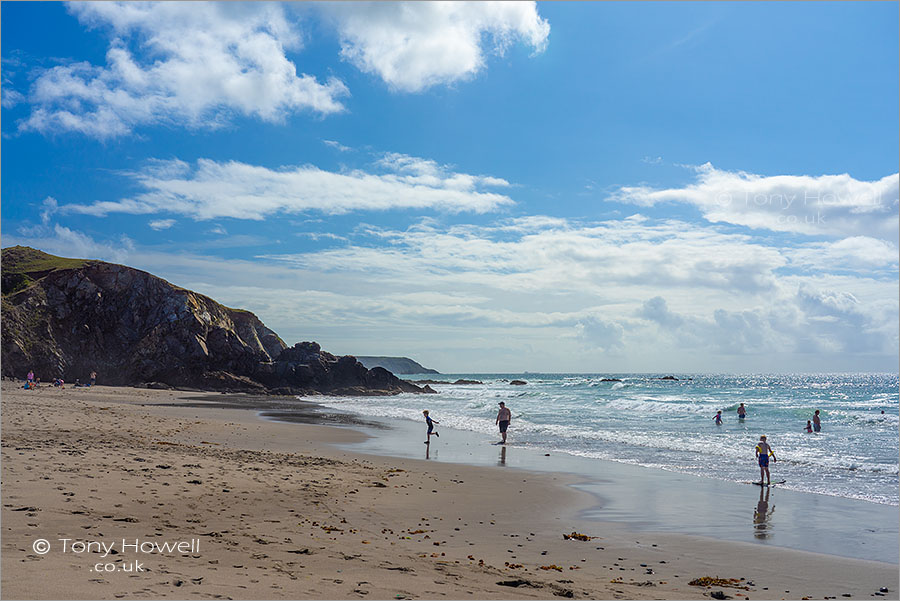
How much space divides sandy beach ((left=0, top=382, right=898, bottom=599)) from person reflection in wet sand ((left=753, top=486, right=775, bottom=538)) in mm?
1246

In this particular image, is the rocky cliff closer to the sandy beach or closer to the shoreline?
the shoreline

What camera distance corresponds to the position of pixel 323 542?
324 inches

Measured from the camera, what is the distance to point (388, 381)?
75438 millimetres

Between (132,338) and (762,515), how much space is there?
229 feet

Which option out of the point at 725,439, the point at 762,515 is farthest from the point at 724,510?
the point at 725,439

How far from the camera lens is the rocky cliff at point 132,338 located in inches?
2399

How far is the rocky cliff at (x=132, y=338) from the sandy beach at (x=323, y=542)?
54068 mm

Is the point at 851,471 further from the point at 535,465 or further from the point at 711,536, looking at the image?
the point at 711,536

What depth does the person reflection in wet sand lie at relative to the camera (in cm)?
1069

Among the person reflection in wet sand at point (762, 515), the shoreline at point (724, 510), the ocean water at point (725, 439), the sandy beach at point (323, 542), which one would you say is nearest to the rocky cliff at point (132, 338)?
the ocean water at point (725, 439)

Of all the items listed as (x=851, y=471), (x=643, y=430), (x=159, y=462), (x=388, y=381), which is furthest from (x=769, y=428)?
(x=388, y=381)

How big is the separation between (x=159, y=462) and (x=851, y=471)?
20214mm

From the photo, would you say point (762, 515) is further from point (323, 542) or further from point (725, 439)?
point (725, 439)

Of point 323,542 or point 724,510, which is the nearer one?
point 323,542
